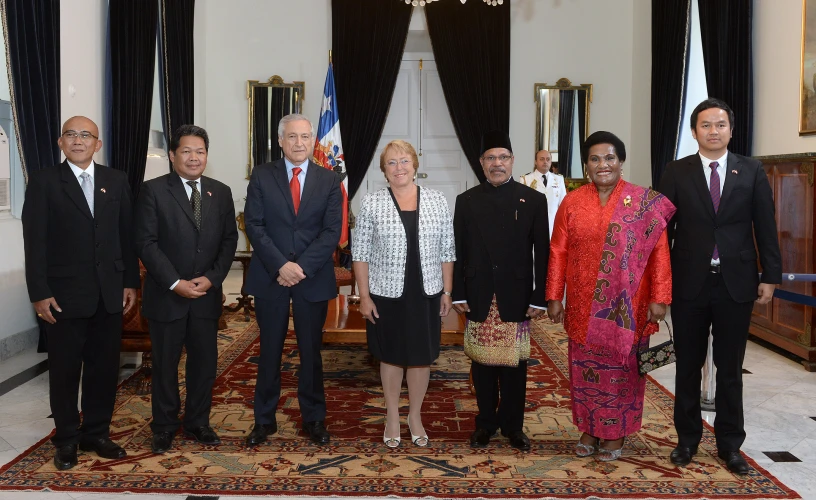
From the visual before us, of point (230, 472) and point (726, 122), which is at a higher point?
point (726, 122)

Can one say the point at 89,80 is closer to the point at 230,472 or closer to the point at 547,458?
the point at 230,472

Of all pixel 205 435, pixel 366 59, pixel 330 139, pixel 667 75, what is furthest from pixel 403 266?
pixel 366 59

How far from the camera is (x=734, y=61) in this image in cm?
691

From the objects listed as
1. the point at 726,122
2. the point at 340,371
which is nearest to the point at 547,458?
the point at 726,122

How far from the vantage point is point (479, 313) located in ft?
11.5

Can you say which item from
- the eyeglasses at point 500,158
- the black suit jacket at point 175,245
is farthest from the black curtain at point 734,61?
the black suit jacket at point 175,245

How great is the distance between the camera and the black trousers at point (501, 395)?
3.58 meters

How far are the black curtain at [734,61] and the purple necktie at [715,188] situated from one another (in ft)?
12.8

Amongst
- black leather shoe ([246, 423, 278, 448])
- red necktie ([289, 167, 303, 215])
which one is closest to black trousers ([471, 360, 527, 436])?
black leather shoe ([246, 423, 278, 448])

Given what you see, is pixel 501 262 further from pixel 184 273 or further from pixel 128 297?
pixel 128 297

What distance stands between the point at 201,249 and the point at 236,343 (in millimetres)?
2655

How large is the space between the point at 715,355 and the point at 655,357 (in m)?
0.34

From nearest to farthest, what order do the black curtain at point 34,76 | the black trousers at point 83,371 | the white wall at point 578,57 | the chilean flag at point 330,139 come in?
1. the black trousers at point 83,371
2. the black curtain at point 34,76
3. the chilean flag at point 330,139
4. the white wall at point 578,57

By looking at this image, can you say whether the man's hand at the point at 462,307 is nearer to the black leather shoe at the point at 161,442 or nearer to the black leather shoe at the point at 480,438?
the black leather shoe at the point at 480,438
